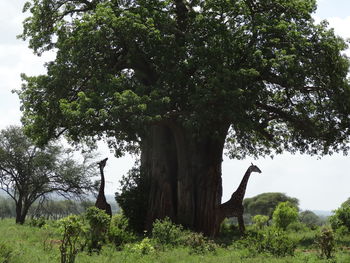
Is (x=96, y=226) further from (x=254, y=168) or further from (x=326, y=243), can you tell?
(x=254, y=168)

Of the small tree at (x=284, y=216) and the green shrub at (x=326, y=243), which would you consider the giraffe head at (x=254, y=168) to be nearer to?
the small tree at (x=284, y=216)

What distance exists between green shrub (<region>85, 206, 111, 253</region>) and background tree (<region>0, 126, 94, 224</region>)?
1908 centimetres

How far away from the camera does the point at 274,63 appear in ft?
48.1

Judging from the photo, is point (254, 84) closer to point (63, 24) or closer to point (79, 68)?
point (79, 68)

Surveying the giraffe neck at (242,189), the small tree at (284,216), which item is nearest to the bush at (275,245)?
the giraffe neck at (242,189)

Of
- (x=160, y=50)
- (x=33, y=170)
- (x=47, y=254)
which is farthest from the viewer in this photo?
(x=33, y=170)

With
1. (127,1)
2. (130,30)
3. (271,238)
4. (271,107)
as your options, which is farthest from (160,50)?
(271,238)

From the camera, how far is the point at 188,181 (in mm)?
17125

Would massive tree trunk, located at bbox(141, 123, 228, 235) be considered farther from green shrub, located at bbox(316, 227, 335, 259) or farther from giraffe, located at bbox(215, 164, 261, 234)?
green shrub, located at bbox(316, 227, 335, 259)

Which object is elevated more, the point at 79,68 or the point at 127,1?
the point at 127,1

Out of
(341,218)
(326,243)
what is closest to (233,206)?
(341,218)

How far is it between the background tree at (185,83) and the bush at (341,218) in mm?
2662

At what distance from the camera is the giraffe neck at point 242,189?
17.9m

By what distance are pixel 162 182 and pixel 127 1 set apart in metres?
7.30
